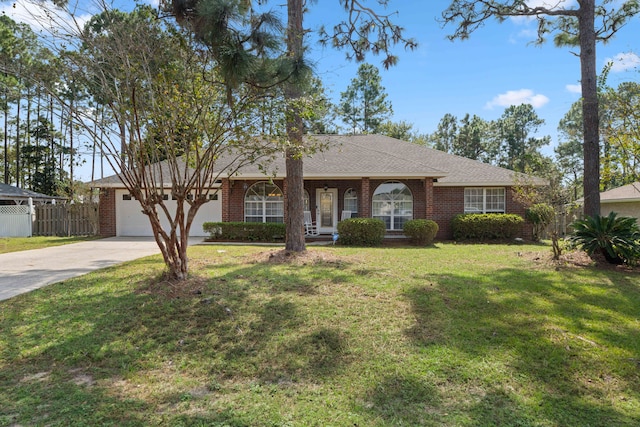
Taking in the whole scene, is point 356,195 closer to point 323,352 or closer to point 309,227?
point 309,227

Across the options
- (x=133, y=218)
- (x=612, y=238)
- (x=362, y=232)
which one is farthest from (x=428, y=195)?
(x=133, y=218)

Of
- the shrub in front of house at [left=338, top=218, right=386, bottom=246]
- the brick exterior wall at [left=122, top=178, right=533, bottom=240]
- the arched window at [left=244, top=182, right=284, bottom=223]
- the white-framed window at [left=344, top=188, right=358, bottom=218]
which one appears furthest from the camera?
the white-framed window at [left=344, top=188, right=358, bottom=218]

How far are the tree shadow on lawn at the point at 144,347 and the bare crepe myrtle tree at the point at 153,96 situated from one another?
1318 mm

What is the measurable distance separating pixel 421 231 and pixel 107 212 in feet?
43.8

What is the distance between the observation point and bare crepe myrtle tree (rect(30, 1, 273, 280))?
18.3 feet

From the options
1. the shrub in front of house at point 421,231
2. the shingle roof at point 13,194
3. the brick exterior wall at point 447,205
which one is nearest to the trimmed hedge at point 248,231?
the shrub in front of house at point 421,231

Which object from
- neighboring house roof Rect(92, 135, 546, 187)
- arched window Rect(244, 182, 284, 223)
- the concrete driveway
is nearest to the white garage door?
neighboring house roof Rect(92, 135, 546, 187)

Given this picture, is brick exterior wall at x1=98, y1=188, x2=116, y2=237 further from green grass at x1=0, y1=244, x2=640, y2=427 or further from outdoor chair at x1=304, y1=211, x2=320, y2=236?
green grass at x1=0, y1=244, x2=640, y2=427

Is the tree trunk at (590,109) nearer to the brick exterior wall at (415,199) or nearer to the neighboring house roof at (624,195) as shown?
the brick exterior wall at (415,199)

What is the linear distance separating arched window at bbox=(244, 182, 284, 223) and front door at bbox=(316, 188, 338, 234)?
1.59 m

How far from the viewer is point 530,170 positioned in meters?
10.9

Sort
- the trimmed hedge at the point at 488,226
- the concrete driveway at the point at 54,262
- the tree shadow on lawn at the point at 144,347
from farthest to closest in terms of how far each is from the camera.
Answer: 1. the trimmed hedge at the point at 488,226
2. the concrete driveway at the point at 54,262
3. the tree shadow on lawn at the point at 144,347

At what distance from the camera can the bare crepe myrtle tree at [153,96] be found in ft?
18.3

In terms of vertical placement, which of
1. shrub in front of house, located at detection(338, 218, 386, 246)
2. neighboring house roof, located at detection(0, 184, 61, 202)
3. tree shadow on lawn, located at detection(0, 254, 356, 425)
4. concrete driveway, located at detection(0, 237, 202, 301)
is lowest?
tree shadow on lawn, located at detection(0, 254, 356, 425)
